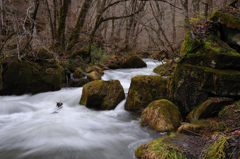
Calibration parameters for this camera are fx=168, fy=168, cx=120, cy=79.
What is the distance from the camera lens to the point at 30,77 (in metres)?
7.72

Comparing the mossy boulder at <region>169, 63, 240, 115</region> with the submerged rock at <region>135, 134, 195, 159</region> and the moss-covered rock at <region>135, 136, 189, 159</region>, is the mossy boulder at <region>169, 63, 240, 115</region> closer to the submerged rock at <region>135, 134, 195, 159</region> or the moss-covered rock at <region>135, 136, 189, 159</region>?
the submerged rock at <region>135, 134, 195, 159</region>

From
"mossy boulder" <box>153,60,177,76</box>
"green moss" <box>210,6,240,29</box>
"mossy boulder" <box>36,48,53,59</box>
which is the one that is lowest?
"mossy boulder" <box>153,60,177,76</box>

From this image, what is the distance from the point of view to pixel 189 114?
5.08m

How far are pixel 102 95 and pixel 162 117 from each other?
2.83 m

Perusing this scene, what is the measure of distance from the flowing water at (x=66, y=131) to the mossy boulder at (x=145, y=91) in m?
0.45

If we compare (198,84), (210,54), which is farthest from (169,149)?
(210,54)

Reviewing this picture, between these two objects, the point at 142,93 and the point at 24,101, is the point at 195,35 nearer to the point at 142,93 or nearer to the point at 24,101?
the point at 142,93

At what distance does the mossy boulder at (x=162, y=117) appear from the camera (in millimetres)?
4659

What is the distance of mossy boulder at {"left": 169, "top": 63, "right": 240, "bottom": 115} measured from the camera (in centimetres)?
471

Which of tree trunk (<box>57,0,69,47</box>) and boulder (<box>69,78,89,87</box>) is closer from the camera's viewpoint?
boulder (<box>69,78,89,87</box>)

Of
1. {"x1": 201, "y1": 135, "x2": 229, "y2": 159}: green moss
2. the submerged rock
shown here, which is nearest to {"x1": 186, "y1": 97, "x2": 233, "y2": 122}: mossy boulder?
the submerged rock

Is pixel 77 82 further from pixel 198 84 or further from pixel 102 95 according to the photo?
pixel 198 84

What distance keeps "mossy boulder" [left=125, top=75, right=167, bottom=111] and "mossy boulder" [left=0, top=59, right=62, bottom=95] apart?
4.22 metres

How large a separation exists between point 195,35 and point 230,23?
1133 millimetres
